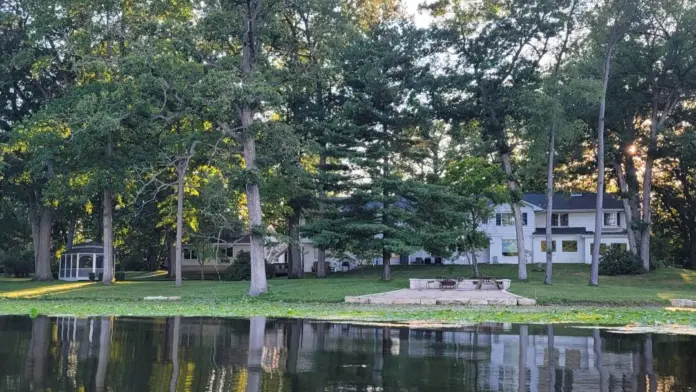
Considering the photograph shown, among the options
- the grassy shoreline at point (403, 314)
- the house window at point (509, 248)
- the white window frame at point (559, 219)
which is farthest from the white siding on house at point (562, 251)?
the grassy shoreline at point (403, 314)

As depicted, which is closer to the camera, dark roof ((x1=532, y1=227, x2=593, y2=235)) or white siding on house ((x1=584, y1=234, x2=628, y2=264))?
white siding on house ((x1=584, y1=234, x2=628, y2=264))

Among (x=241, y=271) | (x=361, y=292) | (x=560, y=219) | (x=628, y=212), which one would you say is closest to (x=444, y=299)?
(x=361, y=292)

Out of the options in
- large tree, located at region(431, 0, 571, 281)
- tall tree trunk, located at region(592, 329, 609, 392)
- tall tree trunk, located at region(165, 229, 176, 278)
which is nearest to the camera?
tall tree trunk, located at region(592, 329, 609, 392)

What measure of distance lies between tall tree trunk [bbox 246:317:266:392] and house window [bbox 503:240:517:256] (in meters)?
43.5

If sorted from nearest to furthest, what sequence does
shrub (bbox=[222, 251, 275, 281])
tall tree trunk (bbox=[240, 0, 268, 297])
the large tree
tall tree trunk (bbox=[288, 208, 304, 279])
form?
tall tree trunk (bbox=[240, 0, 268, 297]), the large tree, tall tree trunk (bbox=[288, 208, 304, 279]), shrub (bbox=[222, 251, 275, 281])

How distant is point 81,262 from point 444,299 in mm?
37125

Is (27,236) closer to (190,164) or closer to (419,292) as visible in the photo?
(190,164)

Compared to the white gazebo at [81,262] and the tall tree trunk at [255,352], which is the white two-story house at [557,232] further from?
the tall tree trunk at [255,352]

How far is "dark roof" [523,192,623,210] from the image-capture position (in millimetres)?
60594

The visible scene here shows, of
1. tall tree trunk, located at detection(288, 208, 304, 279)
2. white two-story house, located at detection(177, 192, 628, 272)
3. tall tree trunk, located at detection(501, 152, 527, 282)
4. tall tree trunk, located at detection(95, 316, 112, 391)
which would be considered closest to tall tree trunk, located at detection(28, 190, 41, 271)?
white two-story house, located at detection(177, 192, 628, 272)

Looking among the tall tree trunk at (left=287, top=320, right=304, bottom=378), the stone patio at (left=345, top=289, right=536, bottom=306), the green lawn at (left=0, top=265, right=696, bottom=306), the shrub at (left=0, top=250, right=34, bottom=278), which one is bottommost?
the shrub at (left=0, top=250, right=34, bottom=278)

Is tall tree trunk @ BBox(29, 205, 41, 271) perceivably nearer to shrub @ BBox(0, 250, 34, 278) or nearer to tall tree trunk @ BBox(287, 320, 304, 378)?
shrub @ BBox(0, 250, 34, 278)

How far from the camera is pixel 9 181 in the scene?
4856 centimetres

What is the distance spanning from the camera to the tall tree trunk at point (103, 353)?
9438mm
